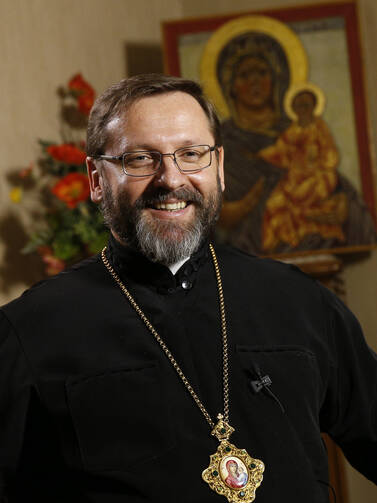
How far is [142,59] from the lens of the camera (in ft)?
14.2

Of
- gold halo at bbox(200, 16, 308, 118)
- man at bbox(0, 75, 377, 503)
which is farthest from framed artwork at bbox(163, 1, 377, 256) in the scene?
man at bbox(0, 75, 377, 503)

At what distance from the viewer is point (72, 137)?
149 inches

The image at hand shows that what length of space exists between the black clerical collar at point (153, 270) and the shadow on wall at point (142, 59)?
249 cm

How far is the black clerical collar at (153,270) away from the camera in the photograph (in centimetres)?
195

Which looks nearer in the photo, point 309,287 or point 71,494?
point 71,494

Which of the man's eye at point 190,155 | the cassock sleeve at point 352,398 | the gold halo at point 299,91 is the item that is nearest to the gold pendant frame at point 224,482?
the cassock sleeve at point 352,398

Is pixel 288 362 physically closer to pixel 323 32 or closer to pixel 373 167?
pixel 373 167

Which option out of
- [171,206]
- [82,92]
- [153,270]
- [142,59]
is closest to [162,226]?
[171,206]

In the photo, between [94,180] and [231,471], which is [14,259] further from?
[231,471]

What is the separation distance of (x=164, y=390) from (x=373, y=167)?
2413 mm

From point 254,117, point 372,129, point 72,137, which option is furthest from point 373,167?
point 72,137

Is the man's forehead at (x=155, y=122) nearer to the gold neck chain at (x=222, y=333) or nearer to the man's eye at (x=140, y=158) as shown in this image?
the man's eye at (x=140, y=158)

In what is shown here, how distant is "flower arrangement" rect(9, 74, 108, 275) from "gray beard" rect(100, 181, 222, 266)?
1341 millimetres

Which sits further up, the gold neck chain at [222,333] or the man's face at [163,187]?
the man's face at [163,187]
